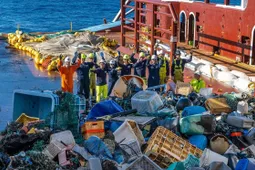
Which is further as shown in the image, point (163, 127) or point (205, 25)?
point (205, 25)

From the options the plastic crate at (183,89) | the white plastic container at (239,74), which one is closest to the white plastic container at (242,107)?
the plastic crate at (183,89)

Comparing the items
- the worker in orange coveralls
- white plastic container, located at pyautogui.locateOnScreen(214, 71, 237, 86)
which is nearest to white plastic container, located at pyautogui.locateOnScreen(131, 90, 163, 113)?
the worker in orange coveralls

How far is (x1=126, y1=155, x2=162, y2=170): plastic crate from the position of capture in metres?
8.79

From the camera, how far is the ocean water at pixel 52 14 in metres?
69.7

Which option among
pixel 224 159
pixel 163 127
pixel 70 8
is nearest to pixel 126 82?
pixel 163 127

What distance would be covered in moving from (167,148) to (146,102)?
219 centimetres

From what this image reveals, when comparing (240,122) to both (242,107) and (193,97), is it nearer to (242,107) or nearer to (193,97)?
(242,107)

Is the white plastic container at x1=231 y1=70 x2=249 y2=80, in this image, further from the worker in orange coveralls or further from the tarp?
the tarp

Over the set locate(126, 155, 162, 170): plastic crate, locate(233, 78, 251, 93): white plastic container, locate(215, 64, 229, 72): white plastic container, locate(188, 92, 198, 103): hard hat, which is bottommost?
locate(233, 78, 251, 93): white plastic container

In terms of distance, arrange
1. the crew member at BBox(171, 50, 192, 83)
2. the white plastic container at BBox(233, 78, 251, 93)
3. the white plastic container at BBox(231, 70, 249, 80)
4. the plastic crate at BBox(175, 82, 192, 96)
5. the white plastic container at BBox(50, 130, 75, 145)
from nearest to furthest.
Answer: the white plastic container at BBox(50, 130, 75, 145)
the plastic crate at BBox(175, 82, 192, 96)
the crew member at BBox(171, 50, 192, 83)
the white plastic container at BBox(233, 78, 251, 93)
the white plastic container at BBox(231, 70, 249, 80)

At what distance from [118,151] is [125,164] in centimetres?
77

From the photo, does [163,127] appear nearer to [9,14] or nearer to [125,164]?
[125,164]

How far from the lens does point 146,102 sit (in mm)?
12148

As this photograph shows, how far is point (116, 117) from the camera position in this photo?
11578 mm
